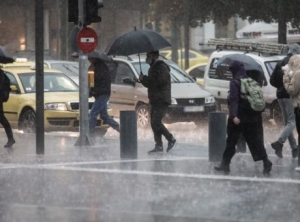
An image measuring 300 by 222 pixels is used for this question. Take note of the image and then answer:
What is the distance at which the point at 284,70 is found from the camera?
46.9ft

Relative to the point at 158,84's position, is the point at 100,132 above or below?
below

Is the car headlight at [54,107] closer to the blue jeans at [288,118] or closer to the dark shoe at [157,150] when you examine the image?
the dark shoe at [157,150]

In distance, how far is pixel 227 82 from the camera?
24.4m

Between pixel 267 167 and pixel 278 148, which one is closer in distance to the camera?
pixel 267 167

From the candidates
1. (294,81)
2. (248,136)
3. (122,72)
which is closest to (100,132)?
(122,72)

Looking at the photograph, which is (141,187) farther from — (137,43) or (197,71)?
(197,71)

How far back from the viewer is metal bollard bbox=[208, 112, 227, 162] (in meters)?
14.8

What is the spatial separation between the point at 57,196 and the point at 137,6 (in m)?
40.2

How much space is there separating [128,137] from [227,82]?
9411 millimetres

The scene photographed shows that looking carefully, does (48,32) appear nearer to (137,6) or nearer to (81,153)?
(137,6)

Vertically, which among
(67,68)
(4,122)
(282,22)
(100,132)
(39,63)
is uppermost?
(282,22)

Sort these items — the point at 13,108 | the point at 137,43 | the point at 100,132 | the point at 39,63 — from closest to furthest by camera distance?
the point at 39,63, the point at 137,43, the point at 13,108, the point at 100,132

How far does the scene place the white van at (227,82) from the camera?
23.0 m

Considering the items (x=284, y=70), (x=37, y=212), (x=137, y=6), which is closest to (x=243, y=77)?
(x=284, y=70)
